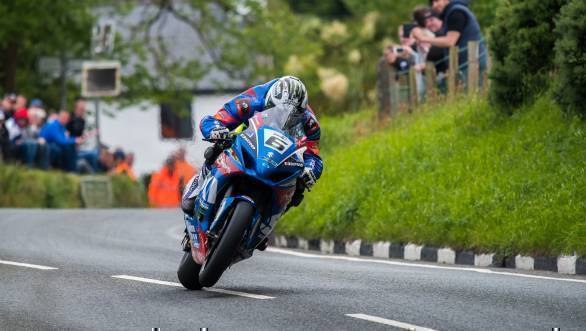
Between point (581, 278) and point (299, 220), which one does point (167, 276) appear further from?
point (299, 220)

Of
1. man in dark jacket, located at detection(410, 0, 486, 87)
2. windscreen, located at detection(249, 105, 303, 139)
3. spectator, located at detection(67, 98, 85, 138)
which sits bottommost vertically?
windscreen, located at detection(249, 105, 303, 139)

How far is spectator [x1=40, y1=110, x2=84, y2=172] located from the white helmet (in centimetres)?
1825

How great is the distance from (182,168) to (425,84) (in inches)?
417

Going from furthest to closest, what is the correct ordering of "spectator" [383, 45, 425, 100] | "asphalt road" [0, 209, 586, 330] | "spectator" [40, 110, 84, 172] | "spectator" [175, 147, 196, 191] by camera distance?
"spectator" [175, 147, 196, 191]
"spectator" [40, 110, 84, 172]
"spectator" [383, 45, 425, 100]
"asphalt road" [0, 209, 586, 330]

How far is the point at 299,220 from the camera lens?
21484 mm

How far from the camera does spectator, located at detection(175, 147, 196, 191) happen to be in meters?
33.4

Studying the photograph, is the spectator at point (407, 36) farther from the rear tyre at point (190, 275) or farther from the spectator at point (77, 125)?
the rear tyre at point (190, 275)

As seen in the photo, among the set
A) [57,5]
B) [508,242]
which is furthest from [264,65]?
[508,242]

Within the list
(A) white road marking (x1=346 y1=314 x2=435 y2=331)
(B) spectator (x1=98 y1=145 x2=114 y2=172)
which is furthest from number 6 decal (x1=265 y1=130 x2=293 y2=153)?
(B) spectator (x1=98 y1=145 x2=114 y2=172)

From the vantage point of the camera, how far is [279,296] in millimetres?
11672

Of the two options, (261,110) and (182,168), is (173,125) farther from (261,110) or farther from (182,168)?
(261,110)

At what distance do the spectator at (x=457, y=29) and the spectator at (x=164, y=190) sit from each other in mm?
11297

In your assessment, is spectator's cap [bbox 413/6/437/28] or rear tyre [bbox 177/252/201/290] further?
spectator's cap [bbox 413/6/437/28]

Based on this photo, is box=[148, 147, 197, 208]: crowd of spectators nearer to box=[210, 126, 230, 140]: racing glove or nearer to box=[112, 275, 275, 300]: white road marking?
box=[112, 275, 275, 300]: white road marking
